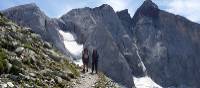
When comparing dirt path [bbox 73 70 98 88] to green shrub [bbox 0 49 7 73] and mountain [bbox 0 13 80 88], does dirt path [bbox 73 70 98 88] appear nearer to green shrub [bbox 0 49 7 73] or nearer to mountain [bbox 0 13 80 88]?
mountain [bbox 0 13 80 88]

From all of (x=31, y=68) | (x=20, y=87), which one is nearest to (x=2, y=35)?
(x=31, y=68)

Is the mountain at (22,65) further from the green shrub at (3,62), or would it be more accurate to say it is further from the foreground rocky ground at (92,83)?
the foreground rocky ground at (92,83)

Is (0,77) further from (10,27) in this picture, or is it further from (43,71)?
(10,27)

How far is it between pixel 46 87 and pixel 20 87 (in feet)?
12.0

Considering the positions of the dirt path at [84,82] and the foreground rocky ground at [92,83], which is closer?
the foreground rocky ground at [92,83]

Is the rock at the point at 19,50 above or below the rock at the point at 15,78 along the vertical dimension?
above

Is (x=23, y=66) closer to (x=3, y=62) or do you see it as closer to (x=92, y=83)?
(x=3, y=62)

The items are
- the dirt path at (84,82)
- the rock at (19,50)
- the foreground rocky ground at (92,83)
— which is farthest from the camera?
the dirt path at (84,82)

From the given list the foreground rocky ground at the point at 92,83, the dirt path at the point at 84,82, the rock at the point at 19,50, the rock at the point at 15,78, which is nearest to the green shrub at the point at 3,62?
the rock at the point at 15,78

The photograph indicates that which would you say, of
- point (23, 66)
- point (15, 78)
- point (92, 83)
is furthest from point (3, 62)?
point (92, 83)

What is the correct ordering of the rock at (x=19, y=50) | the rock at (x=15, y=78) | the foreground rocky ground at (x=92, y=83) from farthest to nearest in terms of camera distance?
the foreground rocky ground at (x=92, y=83) < the rock at (x=19, y=50) < the rock at (x=15, y=78)

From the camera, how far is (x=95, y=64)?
62.2 m

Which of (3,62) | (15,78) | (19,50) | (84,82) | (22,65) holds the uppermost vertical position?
(19,50)

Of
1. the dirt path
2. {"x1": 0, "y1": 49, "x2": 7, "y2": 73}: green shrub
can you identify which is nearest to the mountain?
{"x1": 0, "y1": 49, "x2": 7, "y2": 73}: green shrub
